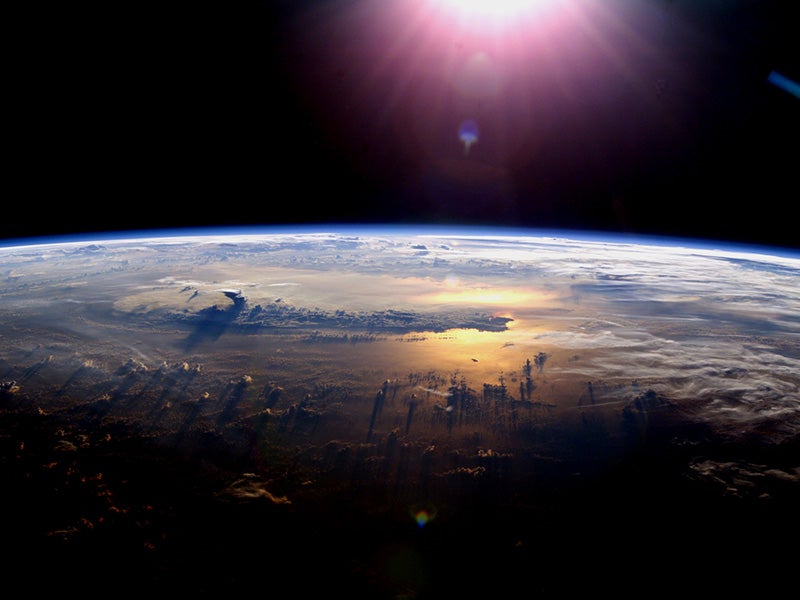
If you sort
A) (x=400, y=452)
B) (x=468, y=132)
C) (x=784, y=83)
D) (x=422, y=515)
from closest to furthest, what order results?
(x=784, y=83) < (x=468, y=132) < (x=422, y=515) < (x=400, y=452)

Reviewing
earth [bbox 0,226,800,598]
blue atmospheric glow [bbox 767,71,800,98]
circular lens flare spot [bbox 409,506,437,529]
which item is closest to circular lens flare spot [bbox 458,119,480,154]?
blue atmospheric glow [bbox 767,71,800,98]

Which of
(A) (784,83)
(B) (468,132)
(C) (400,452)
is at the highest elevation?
(A) (784,83)

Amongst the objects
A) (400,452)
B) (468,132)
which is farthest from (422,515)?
(468,132)

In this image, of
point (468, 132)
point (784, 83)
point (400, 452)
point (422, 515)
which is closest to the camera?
point (784, 83)

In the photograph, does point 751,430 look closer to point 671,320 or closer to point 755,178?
point 755,178

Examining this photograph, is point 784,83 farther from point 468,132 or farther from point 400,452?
point 400,452

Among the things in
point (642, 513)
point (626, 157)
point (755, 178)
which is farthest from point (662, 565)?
point (626, 157)

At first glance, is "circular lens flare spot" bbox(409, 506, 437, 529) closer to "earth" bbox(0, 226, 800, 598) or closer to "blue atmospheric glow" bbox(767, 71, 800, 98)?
"earth" bbox(0, 226, 800, 598)

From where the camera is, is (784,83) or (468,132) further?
(468,132)
